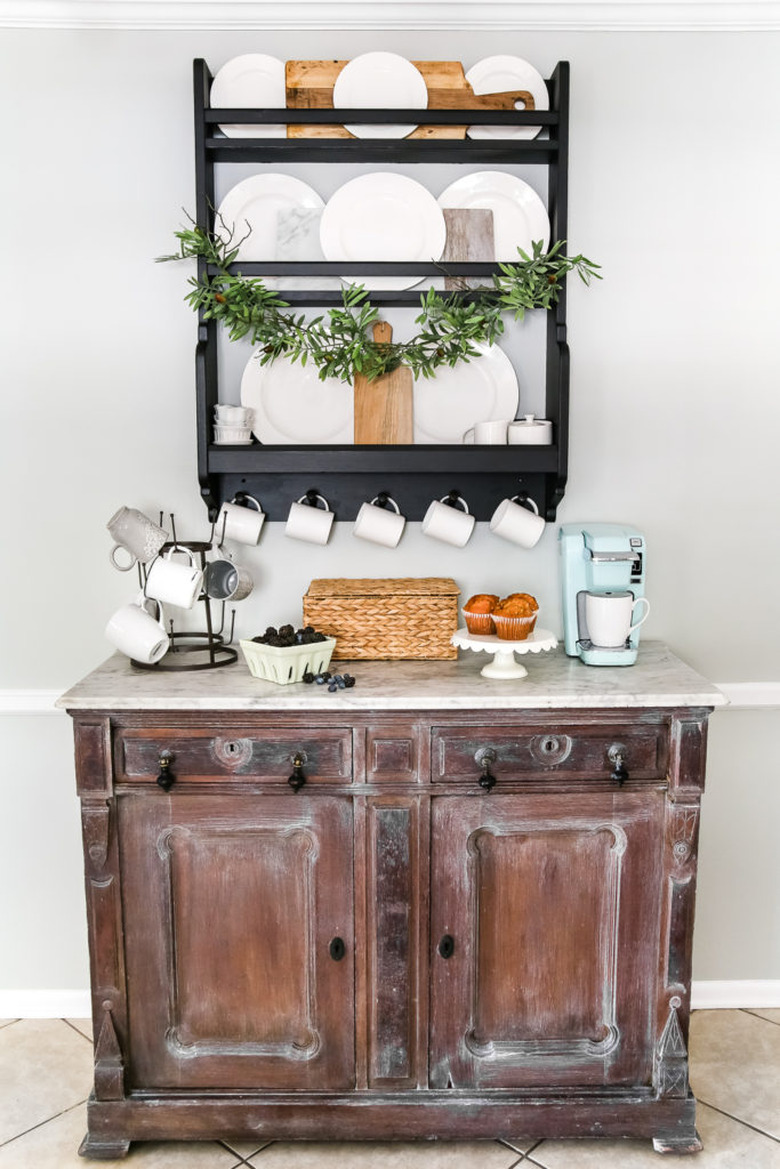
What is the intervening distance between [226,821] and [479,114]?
1731 mm

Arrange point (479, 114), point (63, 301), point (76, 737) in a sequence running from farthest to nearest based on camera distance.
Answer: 1. point (63, 301)
2. point (479, 114)
3. point (76, 737)

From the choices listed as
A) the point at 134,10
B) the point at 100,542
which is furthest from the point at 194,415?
the point at 134,10

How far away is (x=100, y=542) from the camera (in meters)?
2.49

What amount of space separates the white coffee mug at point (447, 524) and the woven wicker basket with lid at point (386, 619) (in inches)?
6.8

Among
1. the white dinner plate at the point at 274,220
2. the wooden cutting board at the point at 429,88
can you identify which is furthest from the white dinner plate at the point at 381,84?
the white dinner plate at the point at 274,220

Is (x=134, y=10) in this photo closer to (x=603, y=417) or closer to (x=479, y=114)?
(x=479, y=114)

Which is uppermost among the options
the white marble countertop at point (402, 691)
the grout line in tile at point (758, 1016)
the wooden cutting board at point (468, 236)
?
the wooden cutting board at point (468, 236)

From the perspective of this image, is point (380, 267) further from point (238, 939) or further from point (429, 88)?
point (238, 939)

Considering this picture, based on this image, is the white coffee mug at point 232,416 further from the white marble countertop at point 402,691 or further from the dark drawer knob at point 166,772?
the dark drawer knob at point 166,772

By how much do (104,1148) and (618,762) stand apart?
1.41 meters

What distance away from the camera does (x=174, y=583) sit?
7.06 feet

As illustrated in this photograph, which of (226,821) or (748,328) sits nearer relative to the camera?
(226,821)

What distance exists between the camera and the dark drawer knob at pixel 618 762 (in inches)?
78.6

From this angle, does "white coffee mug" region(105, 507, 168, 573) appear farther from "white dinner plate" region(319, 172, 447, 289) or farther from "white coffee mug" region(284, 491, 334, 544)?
"white dinner plate" region(319, 172, 447, 289)
